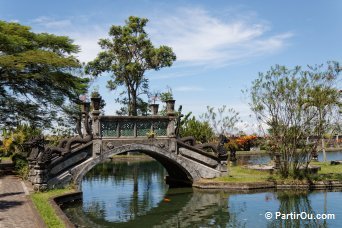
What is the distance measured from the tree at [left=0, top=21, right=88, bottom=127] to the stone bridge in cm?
427

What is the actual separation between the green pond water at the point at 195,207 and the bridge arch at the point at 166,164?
39.7 inches

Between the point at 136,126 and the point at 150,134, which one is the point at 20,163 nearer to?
the point at 136,126

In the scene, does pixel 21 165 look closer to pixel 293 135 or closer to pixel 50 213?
pixel 50 213

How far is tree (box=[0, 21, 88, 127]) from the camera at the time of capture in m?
23.0

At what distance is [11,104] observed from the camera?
26062mm

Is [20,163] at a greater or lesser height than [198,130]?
lesser

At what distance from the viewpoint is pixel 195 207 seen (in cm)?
1733

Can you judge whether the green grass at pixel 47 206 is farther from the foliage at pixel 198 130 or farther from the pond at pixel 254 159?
the foliage at pixel 198 130

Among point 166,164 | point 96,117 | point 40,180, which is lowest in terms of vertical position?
point 40,180

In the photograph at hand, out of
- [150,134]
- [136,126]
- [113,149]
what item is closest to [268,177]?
[150,134]

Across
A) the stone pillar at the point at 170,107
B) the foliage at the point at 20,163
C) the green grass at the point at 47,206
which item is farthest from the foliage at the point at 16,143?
the stone pillar at the point at 170,107

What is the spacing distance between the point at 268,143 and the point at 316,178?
320 cm

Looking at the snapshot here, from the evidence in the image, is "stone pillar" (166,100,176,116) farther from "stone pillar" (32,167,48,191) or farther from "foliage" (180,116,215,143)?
"foliage" (180,116,215,143)

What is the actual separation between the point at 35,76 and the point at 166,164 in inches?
383
